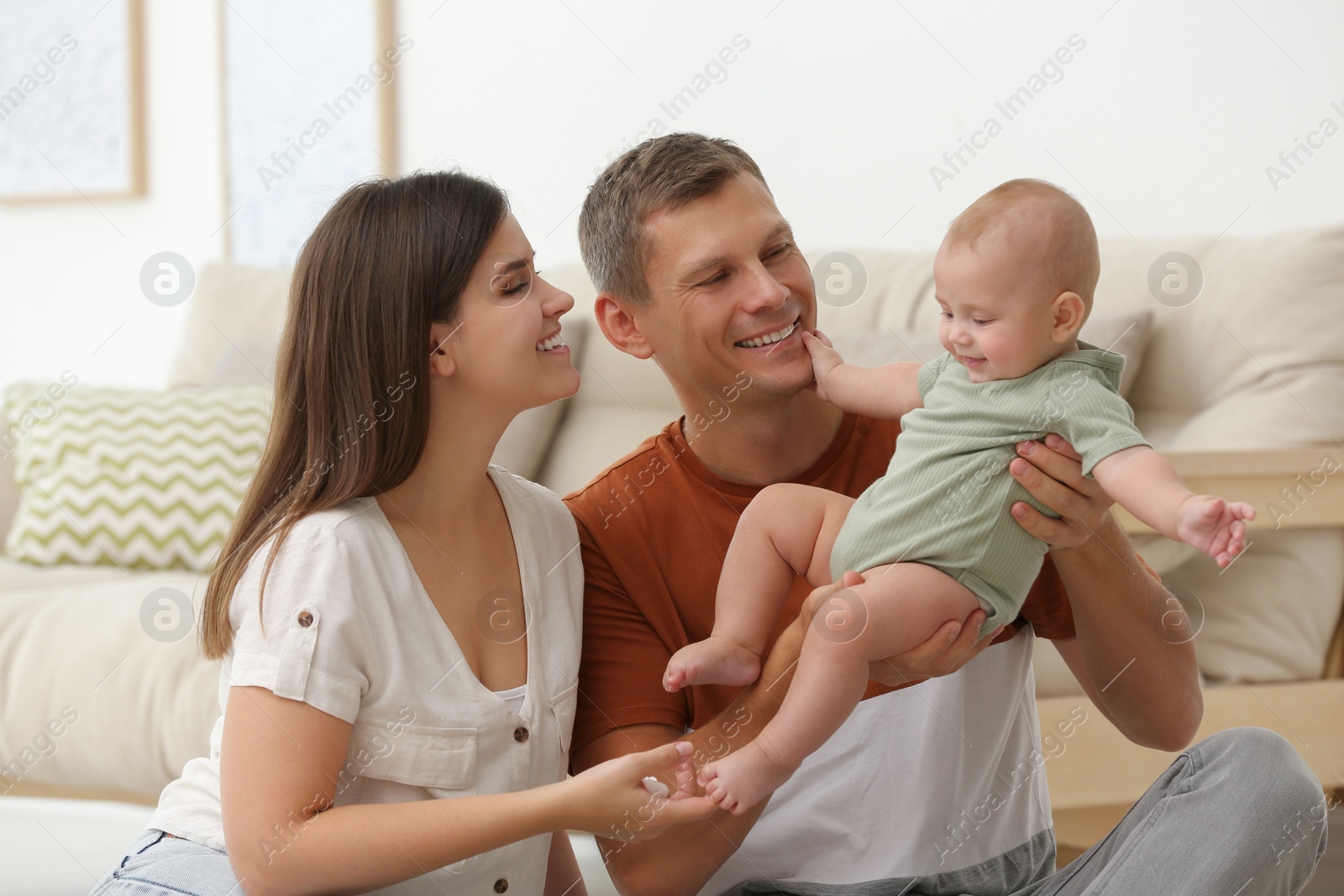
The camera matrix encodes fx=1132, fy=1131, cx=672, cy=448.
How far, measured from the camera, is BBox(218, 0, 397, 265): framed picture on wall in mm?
3330

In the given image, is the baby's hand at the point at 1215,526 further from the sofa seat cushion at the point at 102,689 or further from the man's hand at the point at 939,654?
the sofa seat cushion at the point at 102,689

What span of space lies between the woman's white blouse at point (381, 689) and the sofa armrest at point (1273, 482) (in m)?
1.02

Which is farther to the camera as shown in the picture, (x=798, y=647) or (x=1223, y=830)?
(x=798, y=647)

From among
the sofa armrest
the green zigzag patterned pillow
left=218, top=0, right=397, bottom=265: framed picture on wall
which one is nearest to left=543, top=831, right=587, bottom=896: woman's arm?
the sofa armrest

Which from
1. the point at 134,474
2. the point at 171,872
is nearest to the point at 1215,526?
the point at 171,872

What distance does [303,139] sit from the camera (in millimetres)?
3441

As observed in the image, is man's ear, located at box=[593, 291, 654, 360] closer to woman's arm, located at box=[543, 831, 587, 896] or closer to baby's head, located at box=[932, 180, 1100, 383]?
baby's head, located at box=[932, 180, 1100, 383]

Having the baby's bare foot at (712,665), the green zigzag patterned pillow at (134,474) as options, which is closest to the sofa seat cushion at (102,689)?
the green zigzag patterned pillow at (134,474)

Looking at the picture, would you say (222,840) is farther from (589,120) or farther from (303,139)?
(303,139)

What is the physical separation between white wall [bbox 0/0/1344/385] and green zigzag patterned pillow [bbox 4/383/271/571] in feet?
3.60

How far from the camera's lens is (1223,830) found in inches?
39.2

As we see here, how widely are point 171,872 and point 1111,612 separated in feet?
3.02

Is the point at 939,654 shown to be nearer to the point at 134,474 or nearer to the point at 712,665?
the point at 712,665

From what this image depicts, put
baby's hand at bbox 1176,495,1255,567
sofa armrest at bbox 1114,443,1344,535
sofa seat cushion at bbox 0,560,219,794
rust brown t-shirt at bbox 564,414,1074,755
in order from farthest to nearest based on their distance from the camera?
sofa seat cushion at bbox 0,560,219,794 < sofa armrest at bbox 1114,443,1344,535 < rust brown t-shirt at bbox 564,414,1074,755 < baby's hand at bbox 1176,495,1255,567
